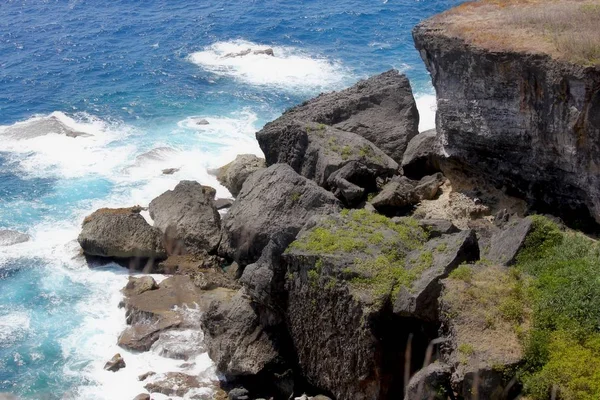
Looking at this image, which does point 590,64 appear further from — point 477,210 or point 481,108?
point 477,210

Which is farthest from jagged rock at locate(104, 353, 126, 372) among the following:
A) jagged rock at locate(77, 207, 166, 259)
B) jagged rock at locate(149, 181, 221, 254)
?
jagged rock at locate(149, 181, 221, 254)

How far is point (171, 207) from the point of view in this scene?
30234 mm

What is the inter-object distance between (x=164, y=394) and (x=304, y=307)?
5.47 metres

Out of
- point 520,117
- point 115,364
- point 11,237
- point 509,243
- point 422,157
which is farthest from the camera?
point 11,237

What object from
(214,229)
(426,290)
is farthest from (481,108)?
(214,229)

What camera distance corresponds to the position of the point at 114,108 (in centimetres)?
4603

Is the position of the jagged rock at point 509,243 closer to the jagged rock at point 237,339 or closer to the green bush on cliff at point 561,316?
the green bush on cliff at point 561,316

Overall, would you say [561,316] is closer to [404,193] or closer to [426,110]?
[404,193]

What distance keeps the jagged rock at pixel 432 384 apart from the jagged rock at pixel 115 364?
10.8 metres

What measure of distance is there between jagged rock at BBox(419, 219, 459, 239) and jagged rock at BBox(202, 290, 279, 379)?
19.6ft

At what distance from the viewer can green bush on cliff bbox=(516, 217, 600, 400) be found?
49.7 feet

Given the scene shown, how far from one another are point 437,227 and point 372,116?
971 centimetres

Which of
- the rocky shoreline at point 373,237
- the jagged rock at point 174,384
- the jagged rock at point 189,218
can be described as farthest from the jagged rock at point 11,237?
the jagged rock at point 174,384

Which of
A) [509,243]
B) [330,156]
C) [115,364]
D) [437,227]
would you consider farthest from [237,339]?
Answer: [509,243]
